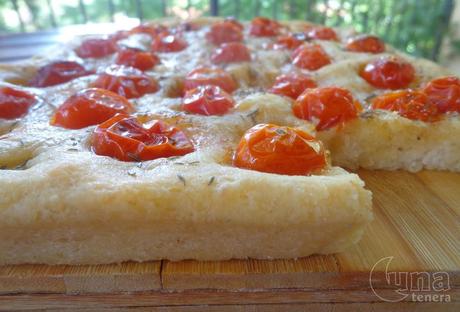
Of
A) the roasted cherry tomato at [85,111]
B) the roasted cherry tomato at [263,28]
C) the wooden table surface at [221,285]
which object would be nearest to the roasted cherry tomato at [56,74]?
the roasted cherry tomato at [85,111]

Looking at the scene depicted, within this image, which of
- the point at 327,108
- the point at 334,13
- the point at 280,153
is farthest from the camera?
the point at 334,13

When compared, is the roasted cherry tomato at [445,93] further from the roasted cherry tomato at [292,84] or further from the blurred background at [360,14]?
the blurred background at [360,14]

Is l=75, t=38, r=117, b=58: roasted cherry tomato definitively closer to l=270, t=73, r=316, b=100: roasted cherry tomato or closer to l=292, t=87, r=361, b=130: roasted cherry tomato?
l=270, t=73, r=316, b=100: roasted cherry tomato

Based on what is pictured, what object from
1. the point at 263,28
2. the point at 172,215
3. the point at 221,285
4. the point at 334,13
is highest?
the point at 263,28

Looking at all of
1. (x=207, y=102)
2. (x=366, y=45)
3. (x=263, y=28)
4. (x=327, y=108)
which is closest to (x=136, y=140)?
(x=207, y=102)

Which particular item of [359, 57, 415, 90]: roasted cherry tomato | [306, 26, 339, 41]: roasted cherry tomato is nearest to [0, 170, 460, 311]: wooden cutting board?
[359, 57, 415, 90]: roasted cherry tomato

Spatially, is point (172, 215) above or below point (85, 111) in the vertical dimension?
below

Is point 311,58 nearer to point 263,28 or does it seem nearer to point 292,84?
point 292,84

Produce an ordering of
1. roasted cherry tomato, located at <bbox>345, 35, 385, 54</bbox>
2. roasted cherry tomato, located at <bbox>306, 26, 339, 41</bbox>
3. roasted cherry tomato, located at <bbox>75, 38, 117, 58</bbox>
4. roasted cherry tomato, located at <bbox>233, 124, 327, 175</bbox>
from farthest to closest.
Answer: roasted cherry tomato, located at <bbox>306, 26, 339, 41</bbox> → roasted cherry tomato, located at <bbox>345, 35, 385, 54</bbox> → roasted cherry tomato, located at <bbox>75, 38, 117, 58</bbox> → roasted cherry tomato, located at <bbox>233, 124, 327, 175</bbox>
